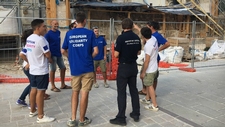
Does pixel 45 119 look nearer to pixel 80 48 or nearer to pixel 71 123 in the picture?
pixel 71 123

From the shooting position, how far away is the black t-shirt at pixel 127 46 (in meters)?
3.75

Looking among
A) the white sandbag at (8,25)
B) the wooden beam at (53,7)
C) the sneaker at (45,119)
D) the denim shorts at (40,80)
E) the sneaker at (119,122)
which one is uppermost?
the wooden beam at (53,7)

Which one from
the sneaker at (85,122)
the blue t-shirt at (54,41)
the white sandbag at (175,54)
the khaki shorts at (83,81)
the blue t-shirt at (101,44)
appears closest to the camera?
the khaki shorts at (83,81)

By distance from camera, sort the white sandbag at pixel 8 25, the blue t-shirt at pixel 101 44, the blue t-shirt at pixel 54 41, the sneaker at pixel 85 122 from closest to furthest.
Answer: the sneaker at pixel 85 122, the blue t-shirt at pixel 54 41, the blue t-shirt at pixel 101 44, the white sandbag at pixel 8 25

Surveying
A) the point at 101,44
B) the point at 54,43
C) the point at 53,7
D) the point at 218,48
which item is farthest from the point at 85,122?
the point at 218,48

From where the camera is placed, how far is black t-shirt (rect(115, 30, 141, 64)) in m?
3.75

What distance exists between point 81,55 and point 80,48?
0.11m

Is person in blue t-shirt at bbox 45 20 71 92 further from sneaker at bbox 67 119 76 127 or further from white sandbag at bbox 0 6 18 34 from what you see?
white sandbag at bbox 0 6 18 34

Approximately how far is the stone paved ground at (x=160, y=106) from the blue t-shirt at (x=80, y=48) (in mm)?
1043

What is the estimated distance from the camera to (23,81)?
22.1 ft

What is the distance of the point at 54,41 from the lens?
5.39m

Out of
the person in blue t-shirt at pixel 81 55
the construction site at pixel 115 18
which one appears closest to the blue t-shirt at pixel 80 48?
the person in blue t-shirt at pixel 81 55

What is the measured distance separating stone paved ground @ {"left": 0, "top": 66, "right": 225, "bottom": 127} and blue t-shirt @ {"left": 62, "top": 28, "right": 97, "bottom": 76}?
3.42 feet

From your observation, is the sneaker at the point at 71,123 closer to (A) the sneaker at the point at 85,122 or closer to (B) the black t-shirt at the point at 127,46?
(A) the sneaker at the point at 85,122
